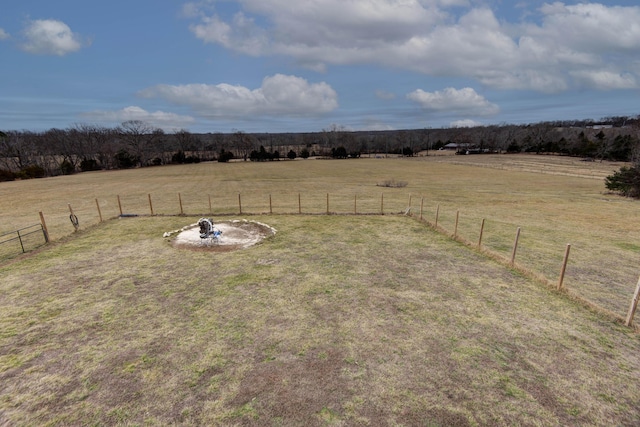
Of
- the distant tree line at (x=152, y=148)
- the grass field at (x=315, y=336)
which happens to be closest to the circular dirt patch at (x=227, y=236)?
the grass field at (x=315, y=336)

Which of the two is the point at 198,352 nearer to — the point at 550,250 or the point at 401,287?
the point at 401,287

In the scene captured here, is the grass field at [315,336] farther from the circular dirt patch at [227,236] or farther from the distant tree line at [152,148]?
the distant tree line at [152,148]

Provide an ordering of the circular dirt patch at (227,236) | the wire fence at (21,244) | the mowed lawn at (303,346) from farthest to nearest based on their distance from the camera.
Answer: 1. the circular dirt patch at (227,236)
2. the wire fence at (21,244)
3. the mowed lawn at (303,346)

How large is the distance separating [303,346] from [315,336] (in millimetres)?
479

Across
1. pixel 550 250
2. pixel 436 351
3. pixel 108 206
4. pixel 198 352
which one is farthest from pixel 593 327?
pixel 108 206

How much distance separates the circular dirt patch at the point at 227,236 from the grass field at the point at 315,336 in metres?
0.78

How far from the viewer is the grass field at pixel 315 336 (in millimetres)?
5512

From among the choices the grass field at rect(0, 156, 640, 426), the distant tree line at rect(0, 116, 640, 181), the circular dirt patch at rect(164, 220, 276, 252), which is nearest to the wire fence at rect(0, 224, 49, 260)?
the grass field at rect(0, 156, 640, 426)

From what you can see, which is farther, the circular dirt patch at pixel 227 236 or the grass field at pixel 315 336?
the circular dirt patch at pixel 227 236

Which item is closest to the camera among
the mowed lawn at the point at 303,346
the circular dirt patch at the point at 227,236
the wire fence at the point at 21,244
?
the mowed lawn at the point at 303,346

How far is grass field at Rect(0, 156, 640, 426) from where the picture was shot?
5.51 meters

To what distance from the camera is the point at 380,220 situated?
19.8m

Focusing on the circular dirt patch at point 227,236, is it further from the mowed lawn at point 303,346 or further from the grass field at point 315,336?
the mowed lawn at point 303,346

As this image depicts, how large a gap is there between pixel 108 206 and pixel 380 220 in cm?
2585
